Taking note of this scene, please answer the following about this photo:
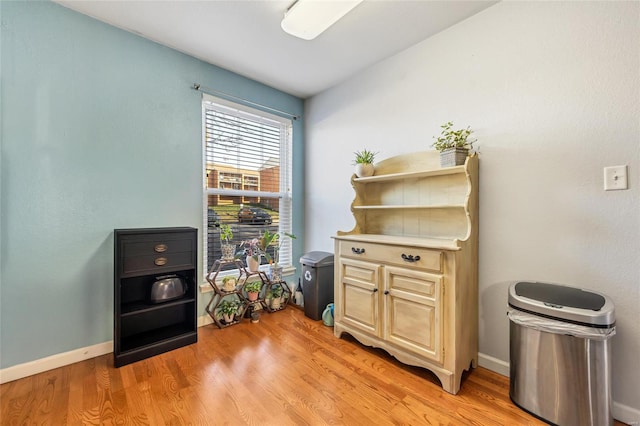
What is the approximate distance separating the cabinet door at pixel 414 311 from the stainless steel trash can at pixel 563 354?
1.36 ft

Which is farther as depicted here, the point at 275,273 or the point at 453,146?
the point at 275,273

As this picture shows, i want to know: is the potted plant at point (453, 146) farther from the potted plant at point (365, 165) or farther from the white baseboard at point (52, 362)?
the white baseboard at point (52, 362)

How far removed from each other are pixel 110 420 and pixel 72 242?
1284mm

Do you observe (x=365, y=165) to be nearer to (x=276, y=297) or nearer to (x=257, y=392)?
(x=276, y=297)

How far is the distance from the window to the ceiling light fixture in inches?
48.2

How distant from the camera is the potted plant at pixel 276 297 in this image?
2.97m

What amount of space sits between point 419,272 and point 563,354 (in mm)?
794

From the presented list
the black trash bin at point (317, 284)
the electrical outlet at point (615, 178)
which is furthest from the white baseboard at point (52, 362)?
the electrical outlet at point (615, 178)

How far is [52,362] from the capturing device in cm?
189

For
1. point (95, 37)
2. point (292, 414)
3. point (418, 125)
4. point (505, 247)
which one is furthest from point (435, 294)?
point (95, 37)

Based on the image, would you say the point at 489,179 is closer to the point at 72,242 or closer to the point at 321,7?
the point at 321,7

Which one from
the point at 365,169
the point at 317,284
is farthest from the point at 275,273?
the point at 365,169

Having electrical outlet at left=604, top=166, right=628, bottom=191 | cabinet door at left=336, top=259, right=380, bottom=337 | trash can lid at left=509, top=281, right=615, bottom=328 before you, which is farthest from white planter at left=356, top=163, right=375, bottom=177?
electrical outlet at left=604, top=166, right=628, bottom=191

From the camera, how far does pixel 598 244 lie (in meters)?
1.52
